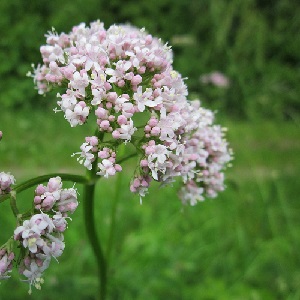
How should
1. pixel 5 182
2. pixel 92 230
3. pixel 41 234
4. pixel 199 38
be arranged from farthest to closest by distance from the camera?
pixel 199 38, pixel 92 230, pixel 5 182, pixel 41 234

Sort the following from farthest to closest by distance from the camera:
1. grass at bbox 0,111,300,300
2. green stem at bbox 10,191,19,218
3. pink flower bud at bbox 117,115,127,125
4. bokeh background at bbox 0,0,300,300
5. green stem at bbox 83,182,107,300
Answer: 1. bokeh background at bbox 0,0,300,300
2. grass at bbox 0,111,300,300
3. green stem at bbox 83,182,107,300
4. pink flower bud at bbox 117,115,127,125
5. green stem at bbox 10,191,19,218

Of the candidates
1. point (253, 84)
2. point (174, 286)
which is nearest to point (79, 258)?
point (174, 286)

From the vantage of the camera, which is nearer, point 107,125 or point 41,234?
point 41,234

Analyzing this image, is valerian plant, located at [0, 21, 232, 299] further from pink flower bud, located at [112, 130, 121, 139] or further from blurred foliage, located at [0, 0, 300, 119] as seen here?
blurred foliage, located at [0, 0, 300, 119]

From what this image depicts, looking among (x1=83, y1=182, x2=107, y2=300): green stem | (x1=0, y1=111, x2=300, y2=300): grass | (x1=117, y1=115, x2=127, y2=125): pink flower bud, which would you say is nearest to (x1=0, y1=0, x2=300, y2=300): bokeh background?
(x1=0, y1=111, x2=300, y2=300): grass

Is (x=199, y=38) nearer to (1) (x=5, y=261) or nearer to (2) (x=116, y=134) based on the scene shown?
(2) (x=116, y=134)

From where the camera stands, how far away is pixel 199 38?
11.6m

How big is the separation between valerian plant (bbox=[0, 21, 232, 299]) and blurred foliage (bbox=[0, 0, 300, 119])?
703 cm

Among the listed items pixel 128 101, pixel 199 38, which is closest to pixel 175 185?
pixel 128 101

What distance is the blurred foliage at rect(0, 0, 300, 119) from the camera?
9.52 m

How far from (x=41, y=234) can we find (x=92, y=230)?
589 mm

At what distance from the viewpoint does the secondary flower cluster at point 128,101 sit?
1987mm

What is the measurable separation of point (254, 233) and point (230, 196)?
64cm

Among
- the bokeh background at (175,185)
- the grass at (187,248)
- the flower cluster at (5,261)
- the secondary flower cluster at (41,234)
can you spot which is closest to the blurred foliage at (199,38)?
the bokeh background at (175,185)
